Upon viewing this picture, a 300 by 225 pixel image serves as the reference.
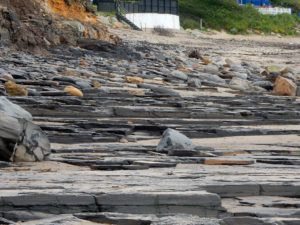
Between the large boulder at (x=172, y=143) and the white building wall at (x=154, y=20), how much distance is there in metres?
48.4

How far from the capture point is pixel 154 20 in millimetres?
61562

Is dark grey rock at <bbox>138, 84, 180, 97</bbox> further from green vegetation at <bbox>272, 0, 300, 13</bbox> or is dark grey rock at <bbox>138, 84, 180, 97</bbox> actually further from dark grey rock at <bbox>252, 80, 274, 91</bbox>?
green vegetation at <bbox>272, 0, 300, 13</bbox>

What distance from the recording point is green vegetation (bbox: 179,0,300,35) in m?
66.4

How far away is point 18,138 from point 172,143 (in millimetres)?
2315

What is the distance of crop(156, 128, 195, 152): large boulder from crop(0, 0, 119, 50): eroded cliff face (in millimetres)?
15737

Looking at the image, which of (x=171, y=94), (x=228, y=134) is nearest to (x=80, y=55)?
(x=171, y=94)

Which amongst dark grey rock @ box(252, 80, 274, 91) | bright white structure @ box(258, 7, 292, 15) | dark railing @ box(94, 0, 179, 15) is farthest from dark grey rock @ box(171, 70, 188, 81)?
bright white structure @ box(258, 7, 292, 15)

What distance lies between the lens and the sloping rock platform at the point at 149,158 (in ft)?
21.5

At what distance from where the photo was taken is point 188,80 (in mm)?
23594

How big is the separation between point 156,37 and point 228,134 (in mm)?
40472

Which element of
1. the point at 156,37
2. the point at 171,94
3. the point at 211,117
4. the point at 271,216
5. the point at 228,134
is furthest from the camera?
the point at 156,37

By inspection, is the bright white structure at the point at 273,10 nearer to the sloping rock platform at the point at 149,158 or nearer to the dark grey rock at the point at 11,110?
the sloping rock platform at the point at 149,158

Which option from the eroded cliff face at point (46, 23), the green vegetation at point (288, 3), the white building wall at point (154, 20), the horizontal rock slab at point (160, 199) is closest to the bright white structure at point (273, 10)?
the green vegetation at point (288, 3)

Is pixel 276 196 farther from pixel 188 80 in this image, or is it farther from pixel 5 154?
pixel 188 80
